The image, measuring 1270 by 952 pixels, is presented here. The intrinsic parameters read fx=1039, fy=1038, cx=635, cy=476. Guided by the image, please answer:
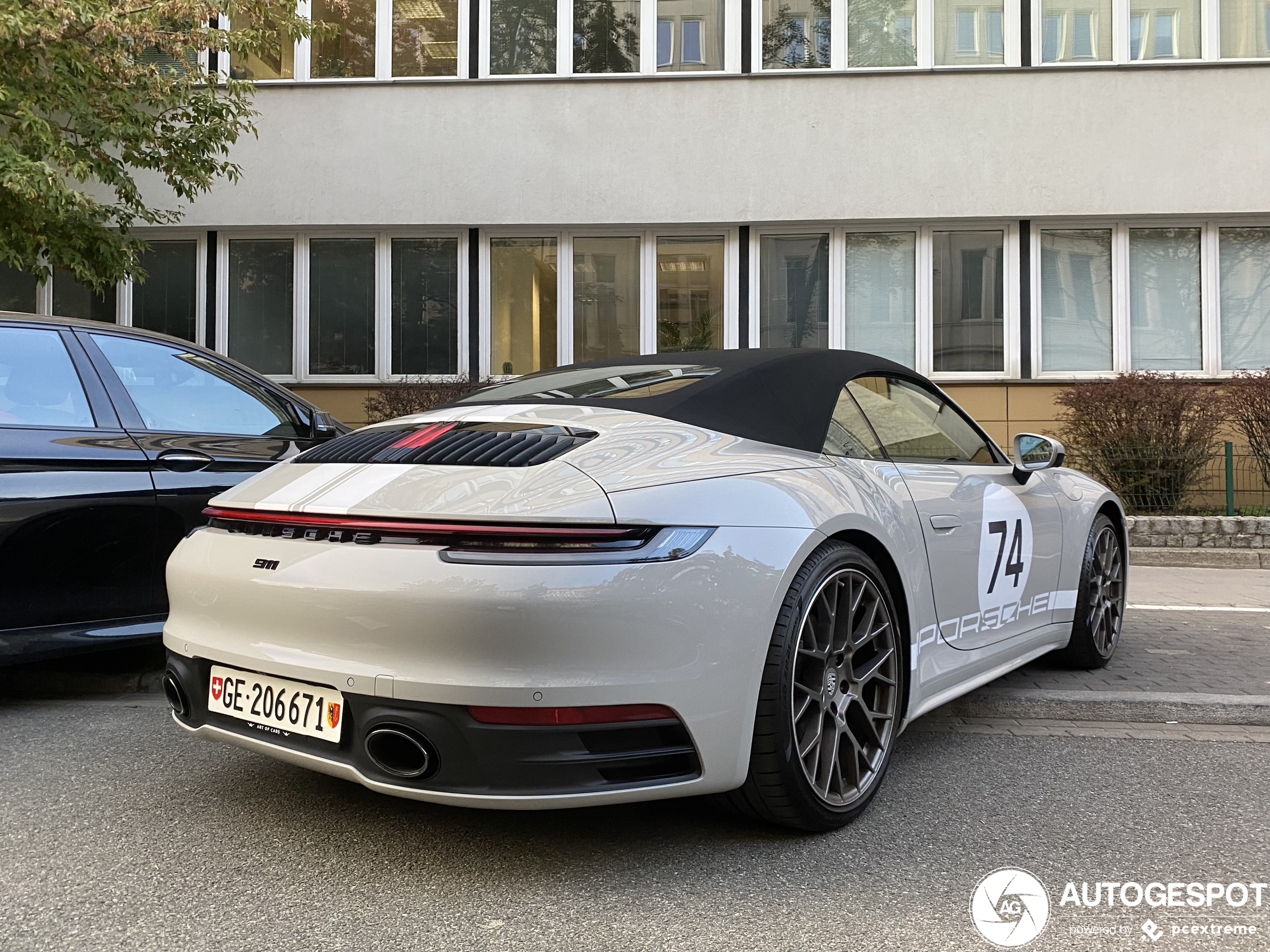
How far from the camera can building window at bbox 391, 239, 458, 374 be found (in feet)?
41.9

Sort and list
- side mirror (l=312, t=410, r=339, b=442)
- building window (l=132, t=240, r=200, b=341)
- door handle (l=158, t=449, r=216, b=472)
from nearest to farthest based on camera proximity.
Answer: door handle (l=158, t=449, r=216, b=472) < side mirror (l=312, t=410, r=339, b=442) < building window (l=132, t=240, r=200, b=341)

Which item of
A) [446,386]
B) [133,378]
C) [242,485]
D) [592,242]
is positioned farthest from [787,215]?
[242,485]

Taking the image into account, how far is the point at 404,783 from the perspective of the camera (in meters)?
2.35

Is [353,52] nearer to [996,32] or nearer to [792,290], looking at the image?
[792,290]

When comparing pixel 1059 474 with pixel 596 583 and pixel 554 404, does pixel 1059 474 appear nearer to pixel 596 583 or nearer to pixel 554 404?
pixel 554 404

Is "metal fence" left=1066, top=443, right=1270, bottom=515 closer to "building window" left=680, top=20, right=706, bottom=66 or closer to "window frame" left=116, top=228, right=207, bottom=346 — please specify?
"building window" left=680, top=20, right=706, bottom=66

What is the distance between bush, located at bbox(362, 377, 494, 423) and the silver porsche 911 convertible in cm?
784

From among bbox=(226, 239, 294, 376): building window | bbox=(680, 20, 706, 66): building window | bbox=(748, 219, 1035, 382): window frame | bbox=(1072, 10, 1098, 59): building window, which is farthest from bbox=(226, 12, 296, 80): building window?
bbox=(1072, 10, 1098, 59): building window

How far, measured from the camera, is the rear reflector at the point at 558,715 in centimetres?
226

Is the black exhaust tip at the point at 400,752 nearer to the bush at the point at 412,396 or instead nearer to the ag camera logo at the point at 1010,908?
the ag camera logo at the point at 1010,908

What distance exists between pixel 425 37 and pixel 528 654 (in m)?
12.2

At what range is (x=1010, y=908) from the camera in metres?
2.38

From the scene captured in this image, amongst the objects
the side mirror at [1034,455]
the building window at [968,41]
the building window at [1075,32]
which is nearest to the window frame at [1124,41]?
the building window at [1075,32]

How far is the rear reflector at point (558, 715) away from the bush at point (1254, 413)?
961 cm
